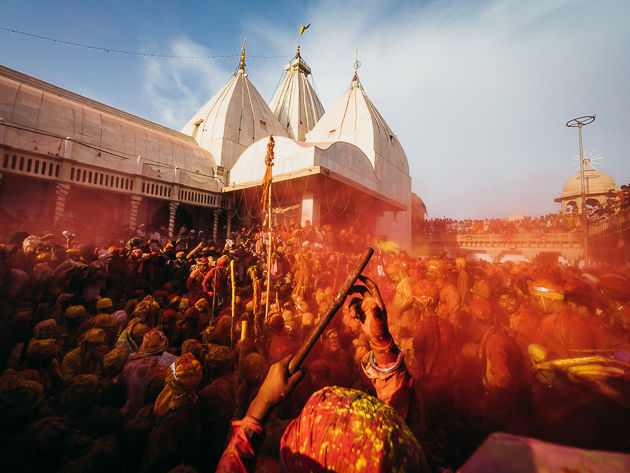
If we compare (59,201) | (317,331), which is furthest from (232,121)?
(317,331)

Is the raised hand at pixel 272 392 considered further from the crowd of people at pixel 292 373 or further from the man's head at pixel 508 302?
the man's head at pixel 508 302

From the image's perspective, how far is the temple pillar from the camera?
12945 mm

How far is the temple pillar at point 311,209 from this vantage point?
1295 centimetres

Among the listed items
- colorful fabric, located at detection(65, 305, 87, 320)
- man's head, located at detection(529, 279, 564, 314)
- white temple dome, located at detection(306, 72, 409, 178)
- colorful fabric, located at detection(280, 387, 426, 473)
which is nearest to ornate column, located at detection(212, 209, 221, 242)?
white temple dome, located at detection(306, 72, 409, 178)

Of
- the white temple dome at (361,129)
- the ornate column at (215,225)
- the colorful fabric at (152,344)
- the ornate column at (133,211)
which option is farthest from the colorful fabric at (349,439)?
the white temple dome at (361,129)

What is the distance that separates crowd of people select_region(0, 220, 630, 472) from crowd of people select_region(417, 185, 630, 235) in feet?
52.6

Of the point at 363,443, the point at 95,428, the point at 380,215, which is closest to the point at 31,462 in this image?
the point at 95,428

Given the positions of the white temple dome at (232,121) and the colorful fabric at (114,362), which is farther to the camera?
the white temple dome at (232,121)

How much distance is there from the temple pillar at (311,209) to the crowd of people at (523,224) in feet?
→ 50.8

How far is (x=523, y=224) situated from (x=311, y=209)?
1833cm

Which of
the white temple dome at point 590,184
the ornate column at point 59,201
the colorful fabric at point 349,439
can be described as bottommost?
the colorful fabric at point 349,439

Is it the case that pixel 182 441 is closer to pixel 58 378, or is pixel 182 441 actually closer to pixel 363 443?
pixel 363 443

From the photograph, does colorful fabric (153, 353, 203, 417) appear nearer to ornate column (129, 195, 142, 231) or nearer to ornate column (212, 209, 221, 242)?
ornate column (129, 195, 142, 231)

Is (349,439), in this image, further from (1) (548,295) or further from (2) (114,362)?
(1) (548,295)
